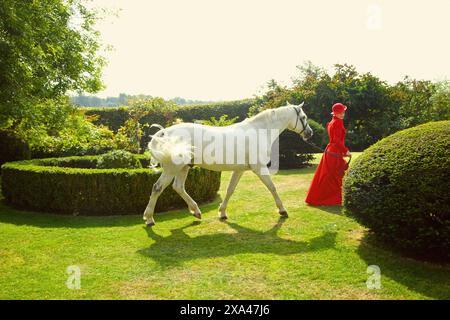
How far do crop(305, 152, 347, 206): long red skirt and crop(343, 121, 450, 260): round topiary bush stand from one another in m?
2.50

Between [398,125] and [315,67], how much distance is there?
97.9 feet

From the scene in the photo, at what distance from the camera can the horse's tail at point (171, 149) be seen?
721 centimetres

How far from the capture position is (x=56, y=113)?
11.8 metres

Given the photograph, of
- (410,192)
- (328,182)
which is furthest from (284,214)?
(410,192)

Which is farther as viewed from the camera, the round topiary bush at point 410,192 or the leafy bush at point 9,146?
the leafy bush at point 9,146

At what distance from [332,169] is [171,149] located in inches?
151

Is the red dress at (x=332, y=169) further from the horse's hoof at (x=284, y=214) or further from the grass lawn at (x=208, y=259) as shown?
the horse's hoof at (x=284, y=214)

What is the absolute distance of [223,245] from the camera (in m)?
6.41

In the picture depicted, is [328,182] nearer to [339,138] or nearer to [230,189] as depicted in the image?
[339,138]

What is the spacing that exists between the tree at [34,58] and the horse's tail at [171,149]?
15.0 feet

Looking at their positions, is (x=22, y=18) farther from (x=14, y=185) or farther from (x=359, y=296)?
(x=359, y=296)

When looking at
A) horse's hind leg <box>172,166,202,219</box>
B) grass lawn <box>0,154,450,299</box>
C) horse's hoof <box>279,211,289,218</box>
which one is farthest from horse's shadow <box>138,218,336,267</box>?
horse's hoof <box>279,211,289,218</box>

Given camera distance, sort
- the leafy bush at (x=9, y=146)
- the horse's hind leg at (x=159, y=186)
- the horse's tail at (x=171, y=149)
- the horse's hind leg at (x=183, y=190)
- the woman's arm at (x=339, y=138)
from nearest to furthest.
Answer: the horse's tail at (x=171, y=149)
the horse's hind leg at (x=159, y=186)
the horse's hind leg at (x=183, y=190)
the woman's arm at (x=339, y=138)
the leafy bush at (x=9, y=146)

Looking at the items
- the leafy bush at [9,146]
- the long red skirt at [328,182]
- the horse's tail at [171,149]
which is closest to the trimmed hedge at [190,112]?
the leafy bush at [9,146]
